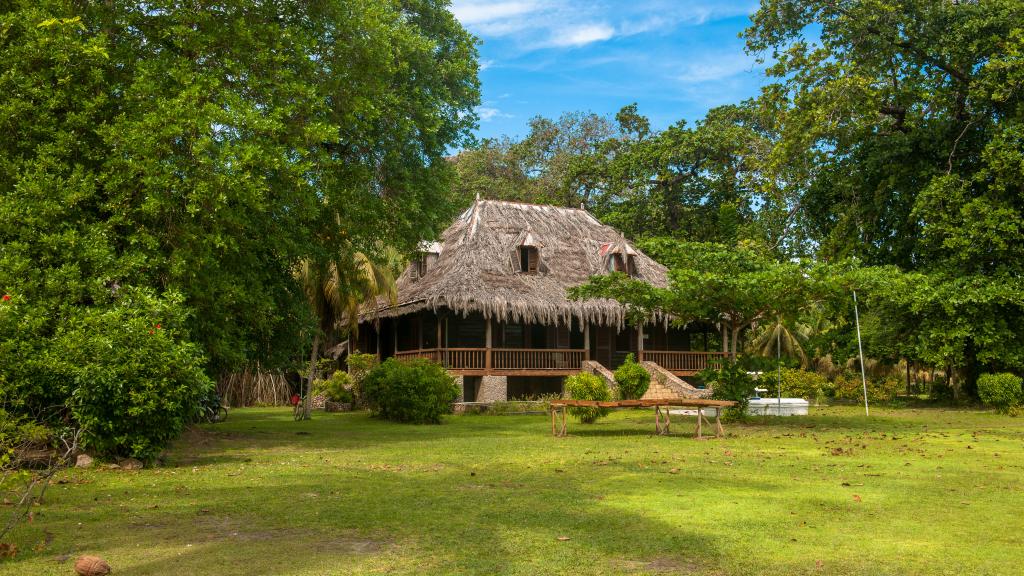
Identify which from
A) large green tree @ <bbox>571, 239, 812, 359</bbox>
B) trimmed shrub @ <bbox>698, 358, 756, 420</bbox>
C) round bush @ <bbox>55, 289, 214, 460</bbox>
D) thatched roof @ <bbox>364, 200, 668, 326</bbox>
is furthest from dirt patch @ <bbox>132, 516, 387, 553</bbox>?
thatched roof @ <bbox>364, 200, 668, 326</bbox>

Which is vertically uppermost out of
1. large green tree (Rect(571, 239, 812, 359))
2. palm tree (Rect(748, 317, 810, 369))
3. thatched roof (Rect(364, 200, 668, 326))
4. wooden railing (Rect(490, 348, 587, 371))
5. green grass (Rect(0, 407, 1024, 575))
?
thatched roof (Rect(364, 200, 668, 326))

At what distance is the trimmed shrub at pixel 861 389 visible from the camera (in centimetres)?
3030

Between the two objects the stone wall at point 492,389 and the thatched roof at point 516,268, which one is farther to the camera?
the stone wall at point 492,389

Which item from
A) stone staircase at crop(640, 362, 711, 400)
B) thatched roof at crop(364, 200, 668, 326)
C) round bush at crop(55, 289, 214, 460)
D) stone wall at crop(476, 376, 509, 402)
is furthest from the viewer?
stone wall at crop(476, 376, 509, 402)

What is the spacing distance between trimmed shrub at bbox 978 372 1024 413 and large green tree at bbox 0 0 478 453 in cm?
1713

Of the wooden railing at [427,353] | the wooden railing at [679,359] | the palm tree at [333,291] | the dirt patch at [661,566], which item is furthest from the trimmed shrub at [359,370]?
the dirt patch at [661,566]

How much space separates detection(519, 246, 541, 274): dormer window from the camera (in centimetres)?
2889

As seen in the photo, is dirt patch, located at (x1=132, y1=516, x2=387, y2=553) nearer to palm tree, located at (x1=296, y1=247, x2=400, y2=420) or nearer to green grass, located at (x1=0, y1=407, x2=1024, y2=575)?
green grass, located at (x1=0, y1=407, x2=1024, y2=575)

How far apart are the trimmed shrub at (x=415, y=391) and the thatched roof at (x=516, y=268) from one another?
4803 mm

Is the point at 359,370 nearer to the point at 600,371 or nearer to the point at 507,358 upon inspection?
the point at 507,358

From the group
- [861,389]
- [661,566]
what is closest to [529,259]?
[861,389]

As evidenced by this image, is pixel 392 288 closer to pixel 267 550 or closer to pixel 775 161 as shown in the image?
pixel 775 161

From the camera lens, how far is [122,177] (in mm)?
11906

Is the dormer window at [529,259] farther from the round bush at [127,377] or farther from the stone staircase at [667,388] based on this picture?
the round bush at [127,377]
